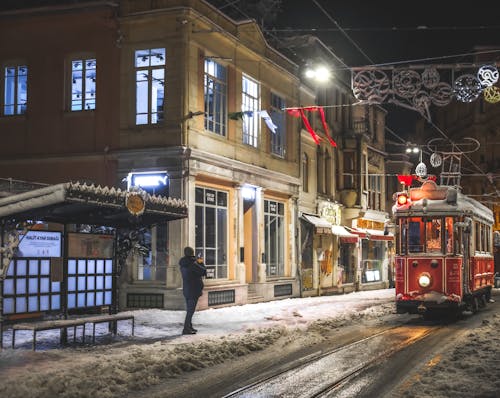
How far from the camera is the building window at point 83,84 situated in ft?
77.3

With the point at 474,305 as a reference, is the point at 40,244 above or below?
above

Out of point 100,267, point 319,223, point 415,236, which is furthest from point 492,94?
point 319,223

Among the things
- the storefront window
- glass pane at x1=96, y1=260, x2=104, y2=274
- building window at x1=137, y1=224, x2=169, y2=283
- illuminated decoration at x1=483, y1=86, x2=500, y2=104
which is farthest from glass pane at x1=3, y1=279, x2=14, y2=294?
the storefront window

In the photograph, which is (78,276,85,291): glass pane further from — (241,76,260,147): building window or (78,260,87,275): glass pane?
(241,76,260,147): building window

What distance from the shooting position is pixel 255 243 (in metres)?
27.3

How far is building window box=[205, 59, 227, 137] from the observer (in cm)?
2397

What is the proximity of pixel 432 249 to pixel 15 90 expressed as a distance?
14.7 meters

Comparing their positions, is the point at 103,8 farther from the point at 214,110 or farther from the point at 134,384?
the point at 134,384

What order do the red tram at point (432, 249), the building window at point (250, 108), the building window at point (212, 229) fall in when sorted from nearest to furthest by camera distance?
the red tram at point (432, 249), the building window at point (212, 229), the building window at point (250, 108)

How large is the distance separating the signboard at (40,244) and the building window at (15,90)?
8271mm

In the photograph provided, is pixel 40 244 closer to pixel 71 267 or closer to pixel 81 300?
pixel 71 267

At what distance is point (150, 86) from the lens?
2286 centimetres

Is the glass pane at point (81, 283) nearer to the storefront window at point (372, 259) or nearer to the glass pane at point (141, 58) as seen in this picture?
the glass pane at point (141, 58)

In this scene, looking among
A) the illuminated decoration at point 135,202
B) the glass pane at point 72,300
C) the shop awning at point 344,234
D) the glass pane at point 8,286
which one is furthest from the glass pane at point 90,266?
the shop awning at point 344,234
